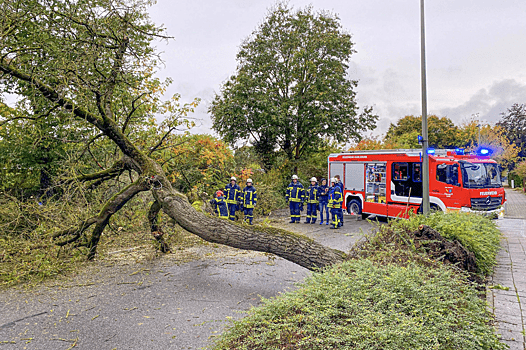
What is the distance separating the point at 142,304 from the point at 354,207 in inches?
418

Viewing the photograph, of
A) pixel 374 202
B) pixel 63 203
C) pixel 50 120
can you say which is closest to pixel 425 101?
pixel 374 202

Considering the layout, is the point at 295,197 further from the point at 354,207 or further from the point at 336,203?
the point at 354,207

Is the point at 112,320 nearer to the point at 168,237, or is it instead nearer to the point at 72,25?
the point at 168,237

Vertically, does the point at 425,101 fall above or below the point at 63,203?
above

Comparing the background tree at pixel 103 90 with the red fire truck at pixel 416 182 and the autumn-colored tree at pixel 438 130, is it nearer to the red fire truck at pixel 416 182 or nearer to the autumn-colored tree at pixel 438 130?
the red fire truck at pixel 416 182

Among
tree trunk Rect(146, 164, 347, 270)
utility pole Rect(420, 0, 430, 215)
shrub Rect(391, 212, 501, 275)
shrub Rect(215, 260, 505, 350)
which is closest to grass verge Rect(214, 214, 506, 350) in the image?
shrub Rect(215, 260, 505, 350)

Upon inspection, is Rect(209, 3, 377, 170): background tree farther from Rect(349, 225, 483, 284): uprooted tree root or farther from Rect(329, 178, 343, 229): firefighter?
Rect(349, 225, 483, 284): uprooted tree root

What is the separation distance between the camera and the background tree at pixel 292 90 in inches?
703

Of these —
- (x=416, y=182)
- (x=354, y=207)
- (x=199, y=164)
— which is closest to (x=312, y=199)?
(x=354, y=207)

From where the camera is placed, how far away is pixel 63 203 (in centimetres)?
638

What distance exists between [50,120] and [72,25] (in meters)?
3.60

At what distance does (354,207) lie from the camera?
46.1 ft

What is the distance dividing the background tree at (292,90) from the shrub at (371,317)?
14.1 meters

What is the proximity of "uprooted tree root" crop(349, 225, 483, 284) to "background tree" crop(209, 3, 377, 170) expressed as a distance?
12.5 meters
